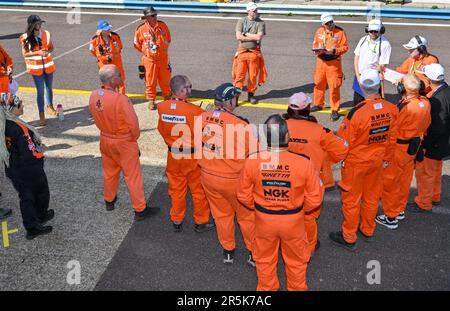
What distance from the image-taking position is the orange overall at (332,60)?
27.9 ft

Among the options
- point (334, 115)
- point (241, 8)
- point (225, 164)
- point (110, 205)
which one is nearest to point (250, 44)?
point (334, 115)

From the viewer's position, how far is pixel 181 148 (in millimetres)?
5359

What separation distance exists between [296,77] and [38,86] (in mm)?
6273

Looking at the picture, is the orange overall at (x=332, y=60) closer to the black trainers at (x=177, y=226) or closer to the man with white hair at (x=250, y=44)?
the man with white hair at (x=250, y=44)

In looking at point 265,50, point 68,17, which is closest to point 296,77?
point 265,50

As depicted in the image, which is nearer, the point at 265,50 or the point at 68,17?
the point at 265,50

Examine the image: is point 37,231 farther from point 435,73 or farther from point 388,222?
point 435,73

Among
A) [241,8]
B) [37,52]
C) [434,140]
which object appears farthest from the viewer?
[241,8]

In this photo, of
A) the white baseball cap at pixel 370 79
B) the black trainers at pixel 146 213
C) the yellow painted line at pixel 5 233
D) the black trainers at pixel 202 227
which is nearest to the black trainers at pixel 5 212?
the yellow painted line at pixel 5 233

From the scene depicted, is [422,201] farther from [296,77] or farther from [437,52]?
[437,52]

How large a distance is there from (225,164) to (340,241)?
74.6 inches

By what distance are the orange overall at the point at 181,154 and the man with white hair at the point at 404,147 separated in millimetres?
2407

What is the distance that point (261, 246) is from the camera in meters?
4.37
